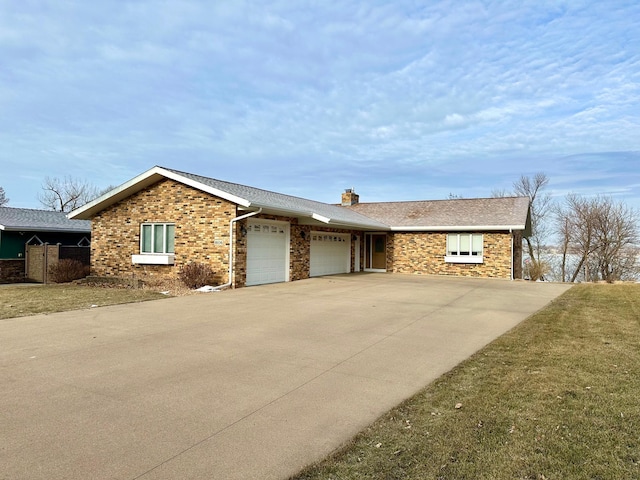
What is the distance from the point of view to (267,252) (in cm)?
1562

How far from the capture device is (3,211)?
1947 cm

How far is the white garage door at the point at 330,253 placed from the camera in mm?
18672

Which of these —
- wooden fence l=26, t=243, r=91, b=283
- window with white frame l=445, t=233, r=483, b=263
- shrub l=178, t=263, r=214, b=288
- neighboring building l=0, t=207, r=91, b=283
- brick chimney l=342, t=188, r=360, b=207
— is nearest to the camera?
shrub l=178, t=263, r=214, b=288

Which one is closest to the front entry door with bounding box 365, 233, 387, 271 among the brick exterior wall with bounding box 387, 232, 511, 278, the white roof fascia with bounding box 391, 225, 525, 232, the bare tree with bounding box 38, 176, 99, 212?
the brick exterior wall with bounding box 387, 232, 511, 278

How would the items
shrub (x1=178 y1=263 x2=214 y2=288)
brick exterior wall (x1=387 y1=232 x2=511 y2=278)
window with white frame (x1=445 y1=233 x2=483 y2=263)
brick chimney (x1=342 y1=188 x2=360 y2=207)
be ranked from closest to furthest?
shrub (x1=178 y1=263 x2=214 y2=288) → brick exterior wall (x1=387 y1=232 x2=511 y2=278) → window with white frame (x1=445 y1=233 x2=483 y2=263) → brick chimney (x1=342 y1=188 x2=360 y2=207)

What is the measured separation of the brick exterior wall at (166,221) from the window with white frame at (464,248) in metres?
11.9

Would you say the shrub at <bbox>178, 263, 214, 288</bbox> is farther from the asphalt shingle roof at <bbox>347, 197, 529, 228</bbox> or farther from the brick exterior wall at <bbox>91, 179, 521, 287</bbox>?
the asphalt shingle roof at <bbox>347, 197, 529, 228</bbox>

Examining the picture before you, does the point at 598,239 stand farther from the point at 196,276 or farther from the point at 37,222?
the point at 37,222

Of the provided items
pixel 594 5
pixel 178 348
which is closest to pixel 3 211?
pixel 178 348

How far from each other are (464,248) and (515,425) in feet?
59.1

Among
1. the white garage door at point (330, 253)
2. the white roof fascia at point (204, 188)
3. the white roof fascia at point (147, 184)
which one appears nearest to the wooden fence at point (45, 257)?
the white roof fascia at point (147, 184)

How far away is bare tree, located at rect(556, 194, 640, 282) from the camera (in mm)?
31766

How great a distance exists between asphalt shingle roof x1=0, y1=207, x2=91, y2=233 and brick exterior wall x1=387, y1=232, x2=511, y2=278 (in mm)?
15450

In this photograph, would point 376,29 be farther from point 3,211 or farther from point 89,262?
point 3,211
